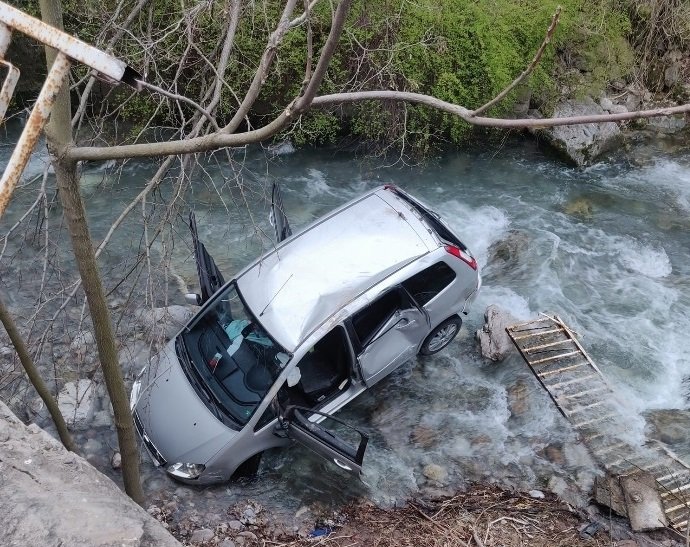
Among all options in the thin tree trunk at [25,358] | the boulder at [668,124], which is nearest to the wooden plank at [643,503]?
the thin tree trunk at [25,358]

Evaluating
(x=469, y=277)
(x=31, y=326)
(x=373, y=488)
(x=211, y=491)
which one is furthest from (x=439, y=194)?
(x=31, y=326)

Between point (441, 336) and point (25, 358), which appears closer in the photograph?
point (25, 358)

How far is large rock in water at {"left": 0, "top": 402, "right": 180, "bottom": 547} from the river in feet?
6.58

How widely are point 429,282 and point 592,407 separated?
215 cm

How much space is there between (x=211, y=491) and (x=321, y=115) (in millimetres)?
6179

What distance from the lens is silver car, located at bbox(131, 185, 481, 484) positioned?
5387 millimetres

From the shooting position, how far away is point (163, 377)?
5750 millimetres

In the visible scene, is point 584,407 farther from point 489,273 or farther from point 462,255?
point 489,273

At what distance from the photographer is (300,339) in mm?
5434

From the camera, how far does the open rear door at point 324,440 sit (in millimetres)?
5090

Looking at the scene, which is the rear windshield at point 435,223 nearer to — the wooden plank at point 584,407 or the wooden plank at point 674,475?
the wooden plank at point 584,407

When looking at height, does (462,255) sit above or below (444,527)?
above

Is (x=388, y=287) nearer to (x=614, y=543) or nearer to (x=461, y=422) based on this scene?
(x=461, y=422)

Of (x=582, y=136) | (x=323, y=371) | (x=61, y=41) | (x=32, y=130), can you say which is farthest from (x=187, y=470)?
(x=582, y=136)
